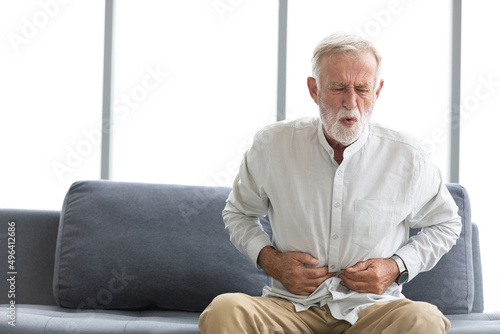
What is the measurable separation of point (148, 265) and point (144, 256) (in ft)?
0.13

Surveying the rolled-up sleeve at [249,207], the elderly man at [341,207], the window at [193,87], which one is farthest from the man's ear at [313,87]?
the window at [193,87]

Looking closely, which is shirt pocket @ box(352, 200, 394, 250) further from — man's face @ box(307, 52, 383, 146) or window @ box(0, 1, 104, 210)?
window @ box(0, 1, 104, 210)

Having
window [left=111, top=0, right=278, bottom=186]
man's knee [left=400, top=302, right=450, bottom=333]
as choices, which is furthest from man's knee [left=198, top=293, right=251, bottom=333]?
window [left=111, top=0, right=278, bottom=186]

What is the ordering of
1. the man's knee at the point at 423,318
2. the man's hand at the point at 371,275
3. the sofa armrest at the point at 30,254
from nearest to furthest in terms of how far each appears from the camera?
the man's knee at the point at 423,318 < the man's hand at the point at 371,275 < the sofa armrest at the point at 30,254

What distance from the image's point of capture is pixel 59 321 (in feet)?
6.11

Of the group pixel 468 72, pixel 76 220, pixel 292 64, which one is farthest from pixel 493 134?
pixel 76 220

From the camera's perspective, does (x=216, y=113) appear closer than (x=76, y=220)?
No

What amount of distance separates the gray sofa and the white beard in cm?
67

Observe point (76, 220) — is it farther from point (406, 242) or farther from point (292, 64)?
point (292, 64)

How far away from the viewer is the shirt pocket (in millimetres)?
1709

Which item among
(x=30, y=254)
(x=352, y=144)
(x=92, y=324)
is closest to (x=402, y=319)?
(x=352, y=144)

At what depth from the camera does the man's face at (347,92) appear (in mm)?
1684

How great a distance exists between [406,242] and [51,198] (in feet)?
7.54

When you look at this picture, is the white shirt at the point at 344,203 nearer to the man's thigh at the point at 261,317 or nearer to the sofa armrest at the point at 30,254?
the man's thigh at the point at 261,317
